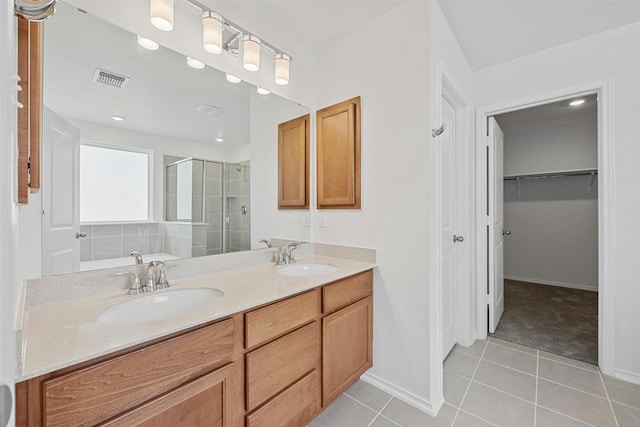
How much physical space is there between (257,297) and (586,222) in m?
4.74

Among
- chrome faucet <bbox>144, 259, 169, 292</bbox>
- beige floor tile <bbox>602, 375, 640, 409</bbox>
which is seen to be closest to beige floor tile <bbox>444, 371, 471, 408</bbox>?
beige floor tile <bbox>602, 375, 640, 409</bbox>

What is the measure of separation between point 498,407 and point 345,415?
0.91 meters

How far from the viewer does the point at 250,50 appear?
64.7 inches

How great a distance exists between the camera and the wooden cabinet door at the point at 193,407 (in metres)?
0.83

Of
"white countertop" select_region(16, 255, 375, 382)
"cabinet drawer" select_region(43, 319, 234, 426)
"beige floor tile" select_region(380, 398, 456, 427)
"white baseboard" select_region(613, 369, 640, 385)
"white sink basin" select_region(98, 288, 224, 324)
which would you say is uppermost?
"white countertop" select_region(16, 255, 375, 382)

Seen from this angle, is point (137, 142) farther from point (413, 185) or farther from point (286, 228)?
point (413, 185)

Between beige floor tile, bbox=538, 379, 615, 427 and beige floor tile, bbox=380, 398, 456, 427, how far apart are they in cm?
59

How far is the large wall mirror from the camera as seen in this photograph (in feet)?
3.66

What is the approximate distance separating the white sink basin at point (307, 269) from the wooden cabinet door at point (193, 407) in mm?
806

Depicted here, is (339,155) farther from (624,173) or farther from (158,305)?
(624,173)

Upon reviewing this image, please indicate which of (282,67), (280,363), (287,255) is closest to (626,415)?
(280,363)

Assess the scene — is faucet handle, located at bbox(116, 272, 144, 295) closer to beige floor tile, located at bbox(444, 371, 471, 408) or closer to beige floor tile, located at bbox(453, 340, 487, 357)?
beige floor tile, located at bbox(444, 371, 471, 408)

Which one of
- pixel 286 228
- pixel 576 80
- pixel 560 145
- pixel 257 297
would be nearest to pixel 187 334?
pixel 257 297

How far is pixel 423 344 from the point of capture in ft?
5.32
